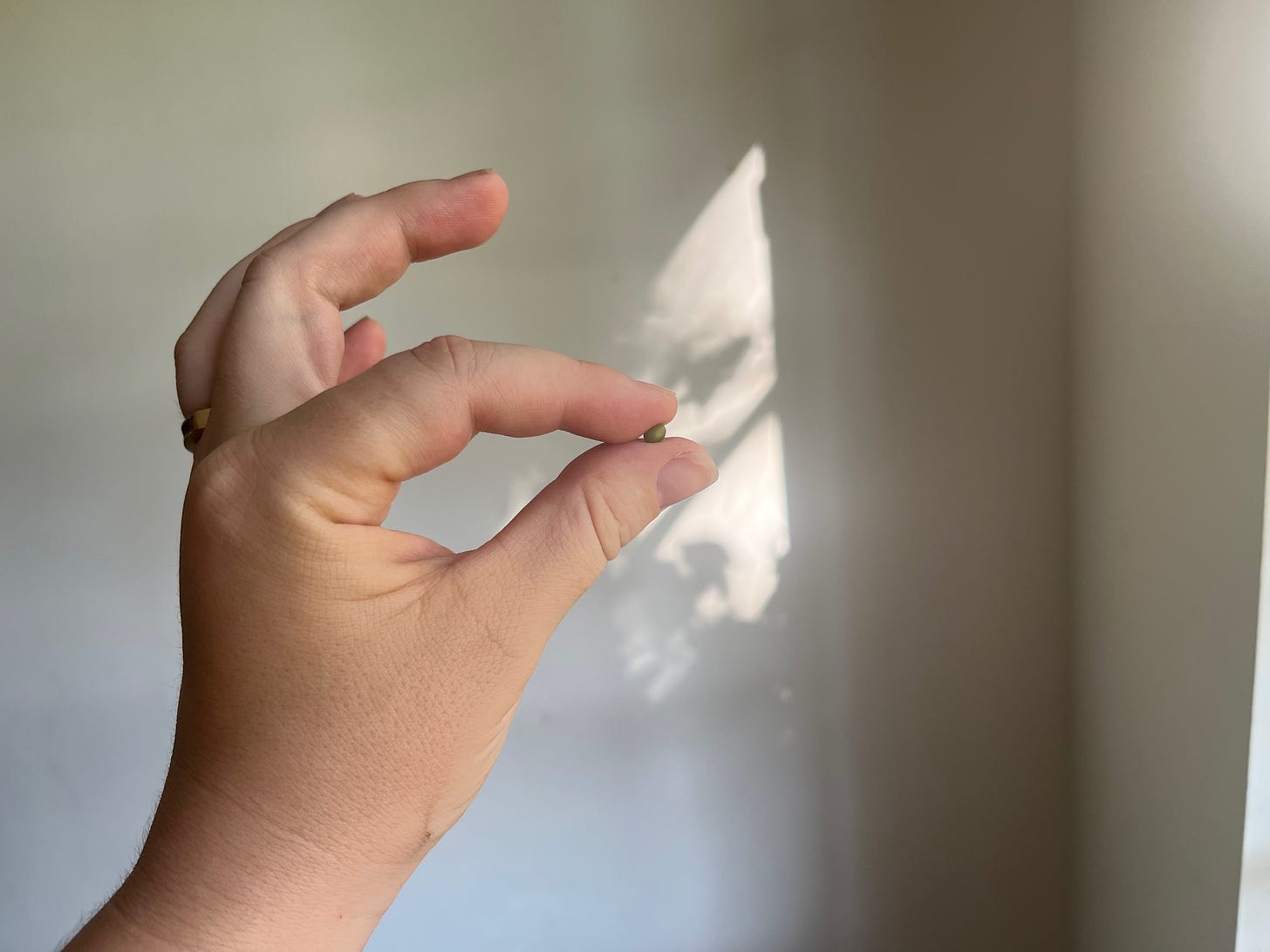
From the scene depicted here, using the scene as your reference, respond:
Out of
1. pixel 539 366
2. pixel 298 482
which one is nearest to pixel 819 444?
pixel 539 366

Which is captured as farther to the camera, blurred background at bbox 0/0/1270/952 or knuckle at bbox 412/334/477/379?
Result: blurred background at bbox 0/0/1270/952

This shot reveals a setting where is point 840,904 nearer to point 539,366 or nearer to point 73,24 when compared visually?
point 539,366

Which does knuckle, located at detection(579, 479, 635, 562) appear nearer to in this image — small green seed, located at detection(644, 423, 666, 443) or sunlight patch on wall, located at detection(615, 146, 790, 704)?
small green seed, located at detection(644, 423, 666, 443)

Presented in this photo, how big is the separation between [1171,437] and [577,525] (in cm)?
74

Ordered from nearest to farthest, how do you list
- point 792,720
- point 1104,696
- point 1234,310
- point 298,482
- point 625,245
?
point 298,482 < point 1234,310 < point 1104,696 < point 625,245 < point 792,720

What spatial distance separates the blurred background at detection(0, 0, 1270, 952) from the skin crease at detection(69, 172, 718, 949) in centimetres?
75

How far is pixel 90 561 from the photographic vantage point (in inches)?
58.2

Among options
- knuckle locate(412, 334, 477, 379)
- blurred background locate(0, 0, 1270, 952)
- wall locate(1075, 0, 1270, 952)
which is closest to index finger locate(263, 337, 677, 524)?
knuckle locate(412, 334, 477, 379)

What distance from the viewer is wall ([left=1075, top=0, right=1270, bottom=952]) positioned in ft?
2.37

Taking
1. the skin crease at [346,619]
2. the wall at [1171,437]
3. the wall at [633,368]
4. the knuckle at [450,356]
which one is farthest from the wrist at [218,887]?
the wall at [633,368]

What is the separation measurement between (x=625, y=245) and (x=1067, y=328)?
2.26 feet

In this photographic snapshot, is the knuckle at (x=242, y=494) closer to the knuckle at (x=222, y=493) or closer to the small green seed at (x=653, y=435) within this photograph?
the knuckle at (x=222, y=493)

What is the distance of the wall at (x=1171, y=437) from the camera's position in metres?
0.72

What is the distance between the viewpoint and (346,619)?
457mm
